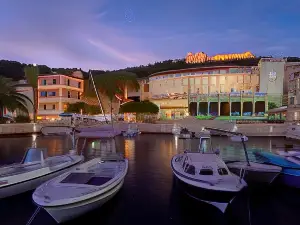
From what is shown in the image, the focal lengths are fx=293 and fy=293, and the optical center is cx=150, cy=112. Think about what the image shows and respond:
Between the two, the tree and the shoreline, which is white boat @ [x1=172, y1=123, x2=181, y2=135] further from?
the tree

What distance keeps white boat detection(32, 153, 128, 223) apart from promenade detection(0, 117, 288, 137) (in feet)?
151

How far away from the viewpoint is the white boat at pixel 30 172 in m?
15.1

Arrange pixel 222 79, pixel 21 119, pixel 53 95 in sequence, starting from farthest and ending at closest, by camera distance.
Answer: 1. pixel 53 95
2. pixel 222 79
3. pixel 21 119

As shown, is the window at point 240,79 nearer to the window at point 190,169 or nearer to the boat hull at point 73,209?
the window at point 190,169

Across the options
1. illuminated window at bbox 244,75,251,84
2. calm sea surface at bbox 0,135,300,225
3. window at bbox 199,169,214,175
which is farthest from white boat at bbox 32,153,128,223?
illuminated window at bbox 244,75,251,84

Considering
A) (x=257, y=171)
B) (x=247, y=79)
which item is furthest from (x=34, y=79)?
(x=257, y=171)

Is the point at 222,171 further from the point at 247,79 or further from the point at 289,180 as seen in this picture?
the point at 247,79

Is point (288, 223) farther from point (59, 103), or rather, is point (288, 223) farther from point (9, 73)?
point (9, 73)

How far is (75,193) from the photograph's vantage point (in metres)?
12.2

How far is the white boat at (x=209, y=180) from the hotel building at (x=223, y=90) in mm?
58404

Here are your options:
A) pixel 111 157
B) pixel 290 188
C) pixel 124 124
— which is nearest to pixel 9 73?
pixel 124 124

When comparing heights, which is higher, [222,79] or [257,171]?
[222,79]

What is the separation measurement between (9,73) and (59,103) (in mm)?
40020

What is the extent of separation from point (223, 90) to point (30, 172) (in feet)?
223
